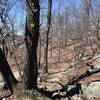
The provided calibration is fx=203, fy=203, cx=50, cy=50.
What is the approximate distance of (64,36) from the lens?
3825cm

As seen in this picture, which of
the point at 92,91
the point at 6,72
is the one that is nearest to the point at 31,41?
the point at 6,72

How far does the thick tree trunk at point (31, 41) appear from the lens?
19.3ft

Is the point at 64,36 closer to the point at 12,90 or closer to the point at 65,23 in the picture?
the point at 65,23

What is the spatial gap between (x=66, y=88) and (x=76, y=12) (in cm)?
1658

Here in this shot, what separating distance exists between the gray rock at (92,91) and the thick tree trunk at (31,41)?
1.68m

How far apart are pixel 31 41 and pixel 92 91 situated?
8.16 ft

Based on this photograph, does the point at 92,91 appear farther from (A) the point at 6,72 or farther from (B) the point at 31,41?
(A) the point at 6,72

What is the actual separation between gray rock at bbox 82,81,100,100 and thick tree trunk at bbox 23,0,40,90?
1.68 metres

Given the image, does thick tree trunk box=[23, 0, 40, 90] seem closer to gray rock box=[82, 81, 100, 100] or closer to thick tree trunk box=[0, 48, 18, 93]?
thick tree trunk box=[0, 48, 18, 93]

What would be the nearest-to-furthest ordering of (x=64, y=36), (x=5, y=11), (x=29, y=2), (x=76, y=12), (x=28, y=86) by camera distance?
(x=29, y=2) → (x=28, y=86) → (x=5, y=11) → (x=76, y=12) → (x=64, y=36)

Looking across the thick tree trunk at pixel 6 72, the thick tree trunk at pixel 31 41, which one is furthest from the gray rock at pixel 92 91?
the thick tree trunk at pixel 6 72

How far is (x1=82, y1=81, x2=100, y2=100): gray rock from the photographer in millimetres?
6320

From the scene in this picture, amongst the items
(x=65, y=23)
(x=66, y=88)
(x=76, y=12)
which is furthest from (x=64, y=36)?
(x=66, y=88)

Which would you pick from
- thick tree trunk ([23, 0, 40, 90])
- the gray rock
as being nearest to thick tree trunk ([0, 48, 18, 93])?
thick tree trunk ([23, 0, 40, 90])
